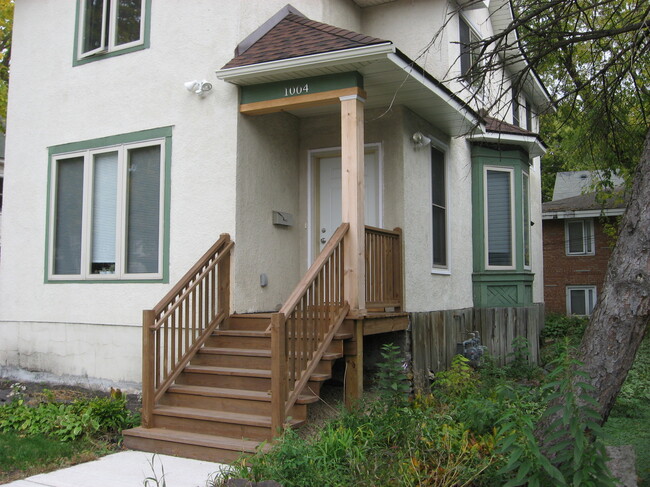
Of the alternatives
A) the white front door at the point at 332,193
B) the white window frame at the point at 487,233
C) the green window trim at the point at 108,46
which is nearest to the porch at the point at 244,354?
the white front door at the point at 332,193

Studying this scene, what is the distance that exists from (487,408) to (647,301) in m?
1.67

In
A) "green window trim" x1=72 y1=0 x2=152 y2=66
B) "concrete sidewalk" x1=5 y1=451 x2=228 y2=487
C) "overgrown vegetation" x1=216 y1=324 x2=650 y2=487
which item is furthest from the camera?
"green window trim" x1=72 y1=0 x2=152 y2=66

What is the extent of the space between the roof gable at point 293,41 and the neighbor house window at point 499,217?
4510 millimetres

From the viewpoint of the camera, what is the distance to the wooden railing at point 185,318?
20.9 feet

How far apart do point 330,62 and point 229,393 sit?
11.3 feet

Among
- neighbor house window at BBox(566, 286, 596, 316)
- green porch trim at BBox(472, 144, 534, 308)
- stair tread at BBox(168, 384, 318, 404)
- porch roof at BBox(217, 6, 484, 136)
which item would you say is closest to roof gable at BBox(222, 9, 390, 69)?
porch roof at BBox(217, 6, 484, 136)

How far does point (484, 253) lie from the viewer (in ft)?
35.4

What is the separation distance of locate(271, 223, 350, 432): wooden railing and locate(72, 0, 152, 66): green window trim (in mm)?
3873

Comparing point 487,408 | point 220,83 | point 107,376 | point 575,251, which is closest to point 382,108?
point 220,83

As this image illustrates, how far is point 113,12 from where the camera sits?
344 inches

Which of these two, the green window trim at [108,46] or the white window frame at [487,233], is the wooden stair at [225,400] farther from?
the white window frame at [487,233]

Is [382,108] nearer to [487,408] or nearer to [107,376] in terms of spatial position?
[487,408]

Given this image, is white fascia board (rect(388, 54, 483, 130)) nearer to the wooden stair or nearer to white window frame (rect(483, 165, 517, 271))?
white window frame (rect(483, 165, 517, 271))

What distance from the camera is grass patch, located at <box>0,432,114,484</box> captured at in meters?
5.49
